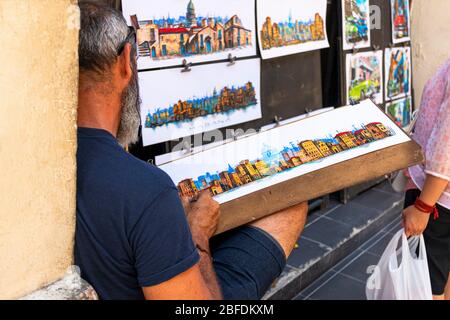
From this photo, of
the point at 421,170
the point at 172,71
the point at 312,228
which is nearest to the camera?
the point at 421,170

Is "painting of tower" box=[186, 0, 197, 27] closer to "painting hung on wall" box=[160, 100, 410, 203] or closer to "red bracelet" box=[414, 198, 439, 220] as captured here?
"painting hung on wall" box=[160, 100, 410, 203]

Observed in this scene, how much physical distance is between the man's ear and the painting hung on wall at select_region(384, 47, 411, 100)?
3286 mm

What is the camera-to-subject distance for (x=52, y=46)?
3.27 feet

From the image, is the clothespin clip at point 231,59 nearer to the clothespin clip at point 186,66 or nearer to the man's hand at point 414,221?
the clothespin clip at point 186,66

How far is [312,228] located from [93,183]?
275 centimetres

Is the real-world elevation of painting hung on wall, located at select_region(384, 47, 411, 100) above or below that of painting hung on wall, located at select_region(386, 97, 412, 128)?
above

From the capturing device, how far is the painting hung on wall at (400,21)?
13.4 ft

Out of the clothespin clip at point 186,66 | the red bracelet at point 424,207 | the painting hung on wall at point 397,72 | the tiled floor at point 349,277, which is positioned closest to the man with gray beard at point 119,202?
the red bracelet at point 424,207

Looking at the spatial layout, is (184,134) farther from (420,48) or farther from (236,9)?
(420,48)

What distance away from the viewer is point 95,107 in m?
1.17

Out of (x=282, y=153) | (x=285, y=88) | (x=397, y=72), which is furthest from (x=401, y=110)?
(x=282, y=153)

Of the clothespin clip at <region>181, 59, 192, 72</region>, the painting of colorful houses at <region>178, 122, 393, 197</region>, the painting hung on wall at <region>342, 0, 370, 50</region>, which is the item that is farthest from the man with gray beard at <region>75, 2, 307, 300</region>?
the painting hung on wall at <region>342, 0, 370, 50</region>

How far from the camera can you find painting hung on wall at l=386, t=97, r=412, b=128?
13.9 ft
